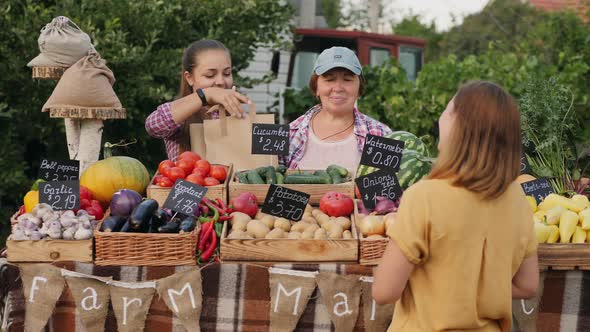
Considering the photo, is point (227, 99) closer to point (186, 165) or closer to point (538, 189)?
point (186, 165)

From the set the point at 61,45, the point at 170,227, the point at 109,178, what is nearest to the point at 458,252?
the point at 170,227

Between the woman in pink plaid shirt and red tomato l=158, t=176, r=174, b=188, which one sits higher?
the woman in pink plaid shirt

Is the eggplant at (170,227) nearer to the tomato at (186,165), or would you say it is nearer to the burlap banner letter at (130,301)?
the burlap banner letter at (130,301)

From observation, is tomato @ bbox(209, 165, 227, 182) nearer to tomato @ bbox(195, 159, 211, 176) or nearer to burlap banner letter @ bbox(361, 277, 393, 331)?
tomato @ bbox(195, 159, 211, 176)

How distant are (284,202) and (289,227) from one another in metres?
0.12

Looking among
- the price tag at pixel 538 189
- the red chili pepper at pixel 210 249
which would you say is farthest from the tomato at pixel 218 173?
the price tag at pixel 538 189

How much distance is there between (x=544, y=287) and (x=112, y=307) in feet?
6.10

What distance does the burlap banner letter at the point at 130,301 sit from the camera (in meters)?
3.43

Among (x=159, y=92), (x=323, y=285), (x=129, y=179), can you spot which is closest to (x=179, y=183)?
(x=129, y=179)

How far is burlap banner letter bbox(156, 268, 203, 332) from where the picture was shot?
3402 mm

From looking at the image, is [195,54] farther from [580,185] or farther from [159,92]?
[159,92]

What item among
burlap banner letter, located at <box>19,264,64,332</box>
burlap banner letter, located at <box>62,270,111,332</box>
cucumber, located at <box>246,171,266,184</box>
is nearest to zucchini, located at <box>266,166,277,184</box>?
cucumber, located at <box>246,171,266,184</box>

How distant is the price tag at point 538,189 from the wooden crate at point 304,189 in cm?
86

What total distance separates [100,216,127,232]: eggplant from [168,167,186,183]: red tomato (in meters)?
0.50
